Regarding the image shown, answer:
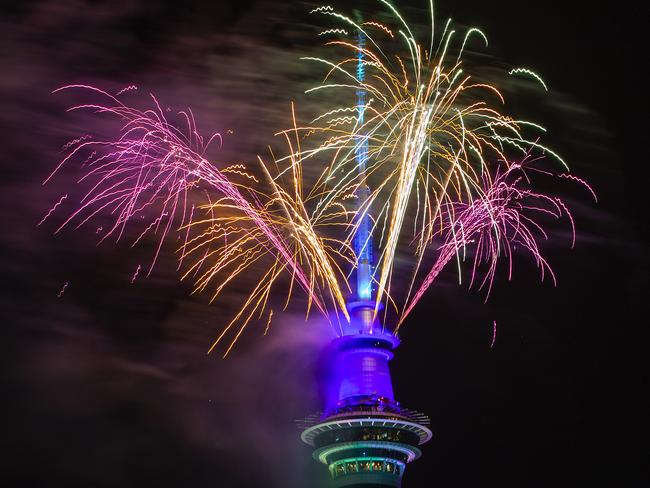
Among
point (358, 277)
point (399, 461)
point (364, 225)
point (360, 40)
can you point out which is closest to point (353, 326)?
point (358, 277)

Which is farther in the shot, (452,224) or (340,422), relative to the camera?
(340,422)

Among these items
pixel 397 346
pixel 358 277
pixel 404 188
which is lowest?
pixel 404 188

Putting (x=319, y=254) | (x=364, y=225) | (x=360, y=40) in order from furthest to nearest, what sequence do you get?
(x=364, y=225)
(x=360, y=40)
(x=319, y=254)

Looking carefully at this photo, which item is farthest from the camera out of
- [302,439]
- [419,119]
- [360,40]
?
[302,439]

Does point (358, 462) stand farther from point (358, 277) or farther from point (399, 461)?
point (358, 277)

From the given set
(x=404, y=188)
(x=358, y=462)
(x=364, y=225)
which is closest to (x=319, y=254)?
(x=404, y=188)

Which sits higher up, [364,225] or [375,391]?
[364,225]

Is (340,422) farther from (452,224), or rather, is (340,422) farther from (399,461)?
(452,224)
